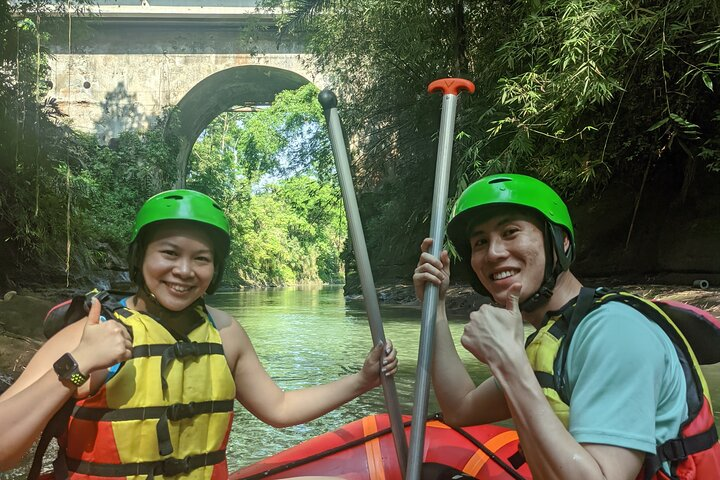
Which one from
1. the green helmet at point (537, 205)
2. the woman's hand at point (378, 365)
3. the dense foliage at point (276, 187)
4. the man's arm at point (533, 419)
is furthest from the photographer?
the dense foliage at point (276, 187)

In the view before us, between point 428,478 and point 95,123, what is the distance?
58.7 feet

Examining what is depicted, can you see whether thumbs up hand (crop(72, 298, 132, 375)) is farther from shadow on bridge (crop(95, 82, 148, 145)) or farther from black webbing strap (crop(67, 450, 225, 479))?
shadow on bridge (crop(95, 82, 148, 145))

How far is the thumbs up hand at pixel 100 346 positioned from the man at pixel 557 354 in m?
0.74

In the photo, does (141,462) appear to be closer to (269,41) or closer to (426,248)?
(426,248)

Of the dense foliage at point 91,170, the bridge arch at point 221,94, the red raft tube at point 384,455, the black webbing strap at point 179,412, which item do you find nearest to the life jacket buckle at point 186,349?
the black webbing strap at point 179,412

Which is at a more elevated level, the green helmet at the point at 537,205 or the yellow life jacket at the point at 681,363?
the green helmet at the point at 537,205

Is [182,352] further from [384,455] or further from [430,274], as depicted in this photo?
[384,455]

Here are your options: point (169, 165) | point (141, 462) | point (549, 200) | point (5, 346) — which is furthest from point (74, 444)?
point (169, 165)

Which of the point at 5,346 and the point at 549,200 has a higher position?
the point at 549,200

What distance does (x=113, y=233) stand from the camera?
47.7 feet

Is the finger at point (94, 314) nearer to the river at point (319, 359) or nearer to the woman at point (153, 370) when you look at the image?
the woman at point (153, 370)

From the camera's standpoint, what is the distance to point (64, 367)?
1351mm

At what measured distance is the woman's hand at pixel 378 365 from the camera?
1893 millimetres

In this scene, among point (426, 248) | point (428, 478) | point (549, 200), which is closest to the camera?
point (549, 200)
